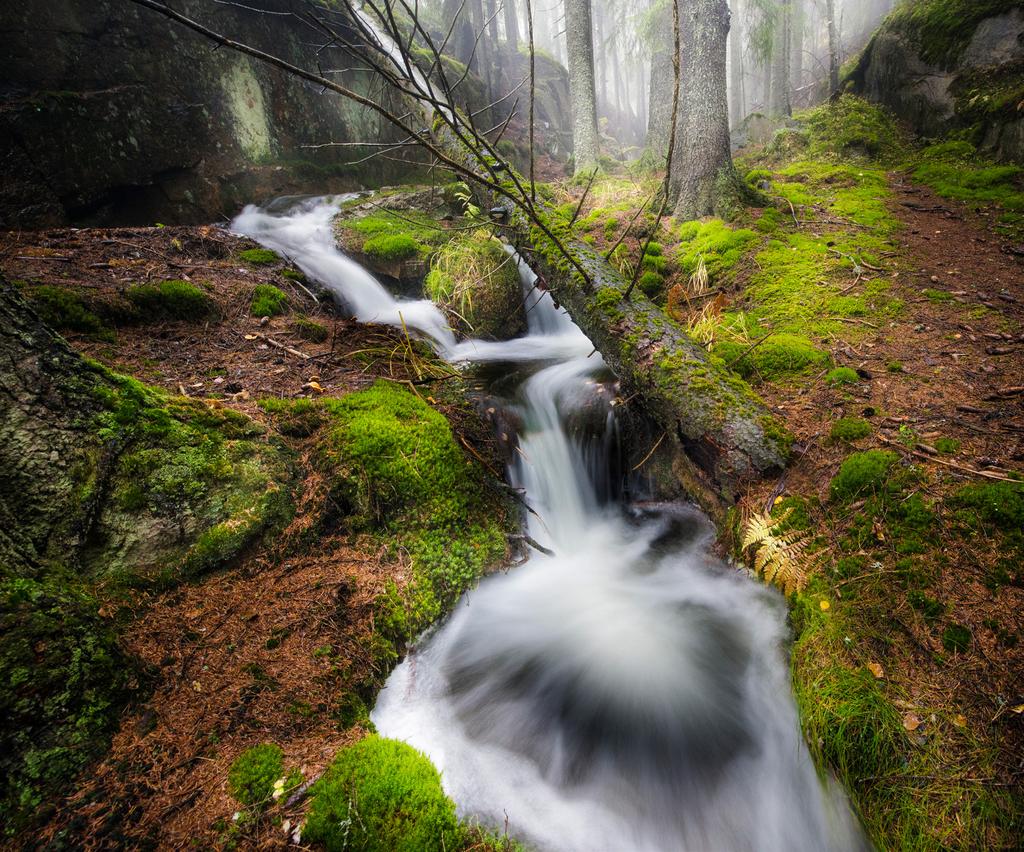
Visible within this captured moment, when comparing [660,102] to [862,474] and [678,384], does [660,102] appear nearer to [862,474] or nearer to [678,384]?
[678,384]

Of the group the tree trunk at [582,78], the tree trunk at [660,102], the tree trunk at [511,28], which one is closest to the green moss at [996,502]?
the tree trunk at [582,78]

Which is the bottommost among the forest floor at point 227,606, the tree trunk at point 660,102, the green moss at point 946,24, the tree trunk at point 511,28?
the forest floor at point 227,606

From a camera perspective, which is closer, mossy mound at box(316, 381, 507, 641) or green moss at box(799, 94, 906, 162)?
mossy mound at box(316, 381, 507, 641)

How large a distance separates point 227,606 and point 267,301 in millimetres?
3490

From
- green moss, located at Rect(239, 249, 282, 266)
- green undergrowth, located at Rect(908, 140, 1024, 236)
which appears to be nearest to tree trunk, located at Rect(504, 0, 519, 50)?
green undergrowth, located at Rect(908, 140, 1024, 236)

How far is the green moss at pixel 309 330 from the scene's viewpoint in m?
4.48

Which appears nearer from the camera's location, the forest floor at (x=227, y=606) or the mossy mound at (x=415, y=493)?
the forest floor at (x=227, y=606)

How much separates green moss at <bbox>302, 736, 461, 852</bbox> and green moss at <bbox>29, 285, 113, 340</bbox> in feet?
12.2

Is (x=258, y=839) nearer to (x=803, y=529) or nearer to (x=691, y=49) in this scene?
(x=803, y=529)

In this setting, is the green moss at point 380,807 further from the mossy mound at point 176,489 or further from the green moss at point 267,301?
the green moss at point 267,301

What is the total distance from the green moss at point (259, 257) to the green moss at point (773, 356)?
5488 mm

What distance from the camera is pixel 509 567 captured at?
3.51m

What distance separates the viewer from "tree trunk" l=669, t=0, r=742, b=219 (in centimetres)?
687

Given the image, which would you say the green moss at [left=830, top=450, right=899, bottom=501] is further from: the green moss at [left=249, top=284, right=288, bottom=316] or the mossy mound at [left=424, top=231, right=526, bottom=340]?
the green moss at [left=249, top=284, right=288, bottom=316]
